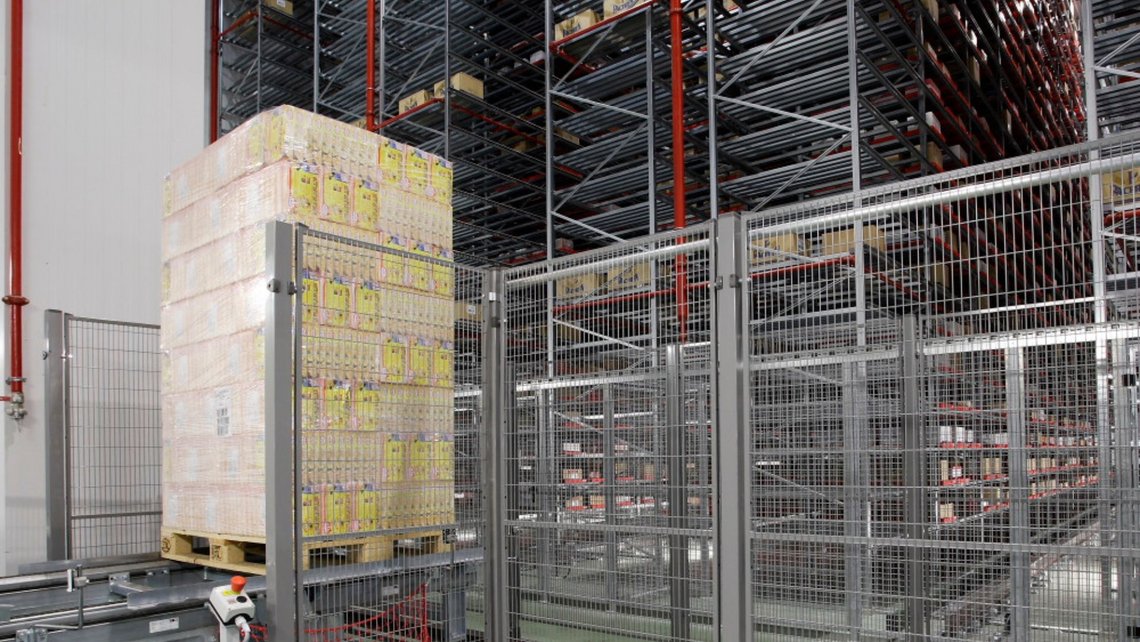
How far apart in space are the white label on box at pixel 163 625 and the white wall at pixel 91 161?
3231 mm

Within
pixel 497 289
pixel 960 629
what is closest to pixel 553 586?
pixel 497 289

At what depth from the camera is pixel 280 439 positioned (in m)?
3.64

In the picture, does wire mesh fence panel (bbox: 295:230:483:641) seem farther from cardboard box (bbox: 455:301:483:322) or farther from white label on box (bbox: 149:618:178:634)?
white label on box (bbox: 149:618:178:634)

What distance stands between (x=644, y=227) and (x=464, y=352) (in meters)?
7.93

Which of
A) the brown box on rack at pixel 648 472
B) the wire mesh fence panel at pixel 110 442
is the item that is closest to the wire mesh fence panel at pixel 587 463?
the brown box on rack at pixel 648 472

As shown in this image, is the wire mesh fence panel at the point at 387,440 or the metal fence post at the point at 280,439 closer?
the metal fence post at the point at 280,439

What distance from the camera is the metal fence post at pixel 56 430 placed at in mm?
6188

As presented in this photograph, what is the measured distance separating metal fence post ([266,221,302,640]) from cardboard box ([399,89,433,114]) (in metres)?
9.35

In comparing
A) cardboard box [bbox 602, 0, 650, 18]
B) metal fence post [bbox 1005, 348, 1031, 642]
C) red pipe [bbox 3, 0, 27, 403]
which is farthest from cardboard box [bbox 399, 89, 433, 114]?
metal fence post [bbox 1005, 348, 1031, 642]

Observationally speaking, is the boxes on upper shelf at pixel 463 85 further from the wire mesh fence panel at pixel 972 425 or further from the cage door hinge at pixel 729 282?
the cage door hinge at pixel 729 282

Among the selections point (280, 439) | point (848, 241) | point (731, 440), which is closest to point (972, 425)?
point (848, 241)

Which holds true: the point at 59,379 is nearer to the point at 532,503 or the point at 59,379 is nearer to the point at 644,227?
the point at 532,503

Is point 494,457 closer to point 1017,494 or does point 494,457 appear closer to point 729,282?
point 729,282

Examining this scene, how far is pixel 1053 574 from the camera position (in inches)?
133
